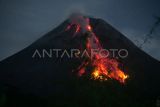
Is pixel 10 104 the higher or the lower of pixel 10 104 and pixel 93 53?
the lower

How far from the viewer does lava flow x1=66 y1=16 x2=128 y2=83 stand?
16.6 m

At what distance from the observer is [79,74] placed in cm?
1641

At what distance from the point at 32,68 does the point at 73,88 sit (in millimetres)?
5452

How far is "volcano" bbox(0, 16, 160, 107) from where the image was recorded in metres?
13.7

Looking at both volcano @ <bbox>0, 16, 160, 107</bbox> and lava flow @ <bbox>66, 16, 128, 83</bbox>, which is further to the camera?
lava flow @ <bbox>66, 16, 128, 83</bbox>

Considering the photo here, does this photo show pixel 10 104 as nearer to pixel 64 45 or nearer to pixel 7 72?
pixel 7 72

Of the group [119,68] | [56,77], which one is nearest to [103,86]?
[56,77]

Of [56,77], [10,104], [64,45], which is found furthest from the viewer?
[64,45]

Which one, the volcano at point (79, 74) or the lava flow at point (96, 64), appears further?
the lava flow at point (96, 64)

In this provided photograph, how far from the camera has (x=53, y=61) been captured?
19.2 m

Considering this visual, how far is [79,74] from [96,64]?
6.17 ft

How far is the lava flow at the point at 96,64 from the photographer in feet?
54.4

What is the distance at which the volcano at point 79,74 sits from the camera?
540 inches

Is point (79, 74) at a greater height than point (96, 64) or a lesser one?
lesser
